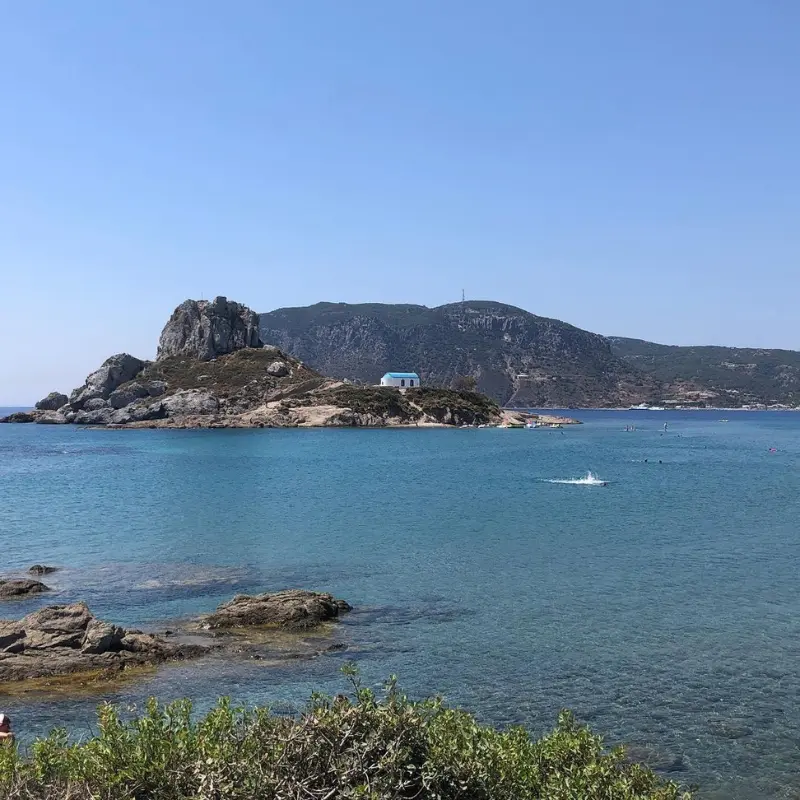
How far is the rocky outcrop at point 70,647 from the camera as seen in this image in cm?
2550

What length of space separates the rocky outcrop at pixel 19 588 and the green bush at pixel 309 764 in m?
24.6

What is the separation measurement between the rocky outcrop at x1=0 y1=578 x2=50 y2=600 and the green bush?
80.8 feet

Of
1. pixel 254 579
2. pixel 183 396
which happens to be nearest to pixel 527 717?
pixel 254 579

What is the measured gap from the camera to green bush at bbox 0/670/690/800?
431 inches

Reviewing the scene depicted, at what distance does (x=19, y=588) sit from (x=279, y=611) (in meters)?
13.5

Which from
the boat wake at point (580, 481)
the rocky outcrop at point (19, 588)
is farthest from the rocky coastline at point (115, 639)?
the boat wake at point (580, 481)

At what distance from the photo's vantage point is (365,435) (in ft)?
522

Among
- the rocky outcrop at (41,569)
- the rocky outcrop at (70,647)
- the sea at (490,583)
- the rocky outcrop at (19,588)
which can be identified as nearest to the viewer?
the sea at (490,583)

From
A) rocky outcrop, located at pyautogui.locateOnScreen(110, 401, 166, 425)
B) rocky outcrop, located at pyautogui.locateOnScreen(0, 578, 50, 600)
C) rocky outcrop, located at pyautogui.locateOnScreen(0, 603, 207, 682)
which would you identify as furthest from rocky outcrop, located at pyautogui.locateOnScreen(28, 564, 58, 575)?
rocky outcrop, located at pyautogui.locateOnScreen(110, 401, 166, 425)

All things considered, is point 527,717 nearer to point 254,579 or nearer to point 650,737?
point 650,737

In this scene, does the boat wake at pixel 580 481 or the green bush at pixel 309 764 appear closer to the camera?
the green bush at pixel 309 764

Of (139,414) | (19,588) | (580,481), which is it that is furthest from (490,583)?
(139,414)

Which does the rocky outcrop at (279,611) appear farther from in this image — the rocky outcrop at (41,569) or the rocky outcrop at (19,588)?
the rocky outcrop at (41,569)

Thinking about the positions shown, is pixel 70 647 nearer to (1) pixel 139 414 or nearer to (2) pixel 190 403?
(2) pixel 190 403
